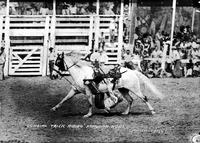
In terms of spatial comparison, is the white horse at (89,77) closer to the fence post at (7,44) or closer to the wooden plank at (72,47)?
the fence post at (7,44)

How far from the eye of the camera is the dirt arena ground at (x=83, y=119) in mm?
14250

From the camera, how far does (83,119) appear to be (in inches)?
642

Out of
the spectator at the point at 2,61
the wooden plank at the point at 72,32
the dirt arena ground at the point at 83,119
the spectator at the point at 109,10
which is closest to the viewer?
the dirt arena ground at the point at 83,119

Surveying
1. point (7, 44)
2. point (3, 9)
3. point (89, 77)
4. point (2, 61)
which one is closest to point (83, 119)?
point (89, 77)

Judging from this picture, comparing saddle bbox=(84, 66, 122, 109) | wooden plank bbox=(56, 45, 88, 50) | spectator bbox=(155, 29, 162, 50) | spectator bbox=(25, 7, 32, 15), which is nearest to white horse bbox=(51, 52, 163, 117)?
saddle bbox=(84, 66, 122, 109)

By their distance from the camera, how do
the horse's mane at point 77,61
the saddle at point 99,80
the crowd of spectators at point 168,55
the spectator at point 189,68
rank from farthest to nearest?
the spectator at point 189,68
the crowd of spectators at point 168,55
the horse's mane at point 77,61
the saddle at point 99,80

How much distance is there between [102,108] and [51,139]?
3.52 metres

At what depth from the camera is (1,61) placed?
77.4 ft

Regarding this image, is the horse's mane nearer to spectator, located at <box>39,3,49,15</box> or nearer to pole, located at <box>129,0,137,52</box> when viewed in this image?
pole, located at <box>129,0,137,52</box>

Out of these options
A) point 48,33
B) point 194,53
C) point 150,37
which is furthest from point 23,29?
point 194,53

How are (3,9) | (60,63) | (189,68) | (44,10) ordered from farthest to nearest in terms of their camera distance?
(44,10)
(3,9)
(189,68)
(60,63)

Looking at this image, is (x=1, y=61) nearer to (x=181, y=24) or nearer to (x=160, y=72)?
(x=160, y=72)

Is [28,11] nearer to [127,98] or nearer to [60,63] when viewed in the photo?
[60,63]

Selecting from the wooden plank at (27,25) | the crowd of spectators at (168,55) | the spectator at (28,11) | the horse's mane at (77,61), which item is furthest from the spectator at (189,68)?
the horse's mane at (77,61)
